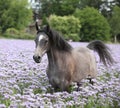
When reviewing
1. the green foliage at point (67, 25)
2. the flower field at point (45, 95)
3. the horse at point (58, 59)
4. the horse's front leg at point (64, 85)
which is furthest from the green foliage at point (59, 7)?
the horse's front leg at point (64, 85)

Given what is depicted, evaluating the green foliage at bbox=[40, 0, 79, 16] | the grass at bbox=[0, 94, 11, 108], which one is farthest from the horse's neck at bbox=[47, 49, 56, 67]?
the green foliage at bbox=[40, 0, 79, 16]

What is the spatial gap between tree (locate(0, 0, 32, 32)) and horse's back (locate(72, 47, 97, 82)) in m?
54.5

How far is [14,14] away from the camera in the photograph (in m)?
63.9

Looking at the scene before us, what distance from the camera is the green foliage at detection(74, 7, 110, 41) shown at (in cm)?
5441

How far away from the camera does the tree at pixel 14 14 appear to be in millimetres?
62000

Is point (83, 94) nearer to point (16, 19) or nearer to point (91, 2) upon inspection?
point (16, 19)

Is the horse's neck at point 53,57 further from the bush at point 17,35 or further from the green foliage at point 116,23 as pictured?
the green foliage at point 116,23

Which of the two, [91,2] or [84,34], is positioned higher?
[91,2]

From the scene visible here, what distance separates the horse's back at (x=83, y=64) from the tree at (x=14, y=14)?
54.5 metres

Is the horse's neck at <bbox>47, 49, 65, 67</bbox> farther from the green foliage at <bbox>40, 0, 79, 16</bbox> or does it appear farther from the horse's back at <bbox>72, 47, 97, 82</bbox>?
the green foliage at <bbox>40, 0, 79, 16</bbox>

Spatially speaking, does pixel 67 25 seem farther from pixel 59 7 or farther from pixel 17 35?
pixel 59 7

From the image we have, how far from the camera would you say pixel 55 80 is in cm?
645

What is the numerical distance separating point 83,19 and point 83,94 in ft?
172

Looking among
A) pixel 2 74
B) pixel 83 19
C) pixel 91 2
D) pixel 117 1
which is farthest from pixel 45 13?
pixel 2 74
